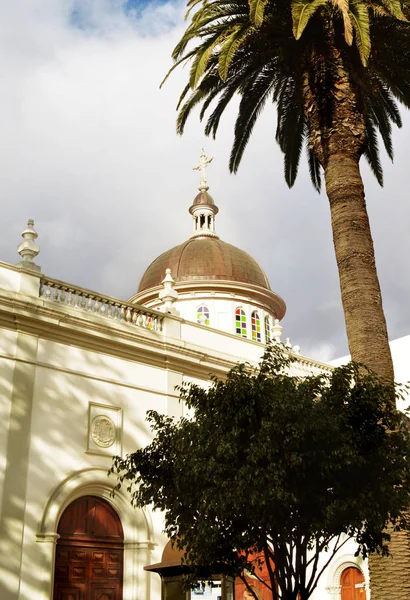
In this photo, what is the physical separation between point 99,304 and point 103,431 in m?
3.43

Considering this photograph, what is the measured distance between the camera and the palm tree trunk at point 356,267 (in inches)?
515

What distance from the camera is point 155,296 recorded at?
31531 millimetres

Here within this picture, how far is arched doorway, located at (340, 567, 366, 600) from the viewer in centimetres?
2356

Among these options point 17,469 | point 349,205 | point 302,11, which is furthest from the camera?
point 17,469

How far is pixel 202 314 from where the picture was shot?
1206 inches

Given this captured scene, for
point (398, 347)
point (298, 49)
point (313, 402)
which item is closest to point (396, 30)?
point (298, 49)

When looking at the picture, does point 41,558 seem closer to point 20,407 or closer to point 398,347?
point 20,407

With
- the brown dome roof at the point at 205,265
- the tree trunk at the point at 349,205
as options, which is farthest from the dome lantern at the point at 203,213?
the tree trunk at the point at 349,205

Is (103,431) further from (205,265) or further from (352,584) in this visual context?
(205,265)

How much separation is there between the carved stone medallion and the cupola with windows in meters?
11.6

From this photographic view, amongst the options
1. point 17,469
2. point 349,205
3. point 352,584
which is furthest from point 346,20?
point 352,584

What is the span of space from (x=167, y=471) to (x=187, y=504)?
33.0 inches

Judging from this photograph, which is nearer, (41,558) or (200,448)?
(200,448)

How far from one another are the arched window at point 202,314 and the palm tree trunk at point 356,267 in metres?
16.1
